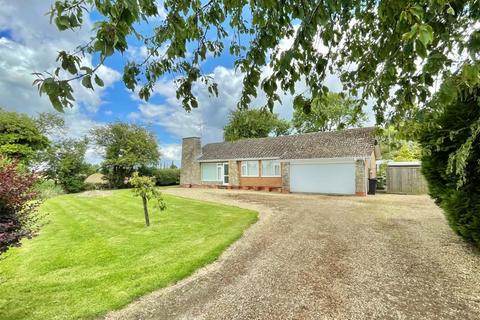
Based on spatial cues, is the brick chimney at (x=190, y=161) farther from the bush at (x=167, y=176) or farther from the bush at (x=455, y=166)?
the bush at (x=455, y=166)

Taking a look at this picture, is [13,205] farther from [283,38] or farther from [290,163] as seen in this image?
[290,163]

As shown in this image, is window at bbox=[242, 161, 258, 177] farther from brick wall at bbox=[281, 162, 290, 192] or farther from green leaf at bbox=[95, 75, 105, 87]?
green leaf at bbox=[95, 75, 105, 87]

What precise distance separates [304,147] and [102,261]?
59.6 feet

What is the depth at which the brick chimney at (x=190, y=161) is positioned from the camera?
2880cm

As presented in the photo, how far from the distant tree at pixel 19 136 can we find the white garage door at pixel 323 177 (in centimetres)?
2112

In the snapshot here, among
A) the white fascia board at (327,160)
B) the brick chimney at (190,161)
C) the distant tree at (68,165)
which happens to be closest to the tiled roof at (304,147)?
the white fascia board at (327,160)

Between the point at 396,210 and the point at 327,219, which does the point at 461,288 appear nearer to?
the point at 327,219

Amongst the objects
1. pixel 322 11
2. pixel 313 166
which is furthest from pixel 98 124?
pixel 322 11

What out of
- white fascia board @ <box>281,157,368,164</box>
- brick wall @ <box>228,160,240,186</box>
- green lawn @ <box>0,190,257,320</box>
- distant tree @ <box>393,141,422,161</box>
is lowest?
green lawn @ <box>0,190,257,320</box>

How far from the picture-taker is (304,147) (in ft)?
72.7

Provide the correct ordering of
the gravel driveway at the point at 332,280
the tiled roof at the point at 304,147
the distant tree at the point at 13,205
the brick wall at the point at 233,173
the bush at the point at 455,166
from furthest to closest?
the brick wall at the point at 233,173 → the tiled roof at the point at 304,147 → the bush at the point at 455,166 → the distant tree at the point at 13,205 → the gravel driveway at the point at 332,280

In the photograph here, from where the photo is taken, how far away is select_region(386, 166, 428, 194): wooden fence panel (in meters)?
18.6

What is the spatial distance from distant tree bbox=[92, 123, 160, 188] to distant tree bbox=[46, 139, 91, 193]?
1851 millimetres

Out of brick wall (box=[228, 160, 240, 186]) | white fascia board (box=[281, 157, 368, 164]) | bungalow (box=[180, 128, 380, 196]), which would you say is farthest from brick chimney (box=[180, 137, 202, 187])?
white fascia board (box=[281, 157, 368, 164])
